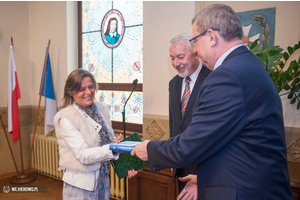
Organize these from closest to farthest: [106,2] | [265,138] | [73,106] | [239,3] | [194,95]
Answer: [265,138] → [194,95] → [73,106] → [239,3] → [106,2]

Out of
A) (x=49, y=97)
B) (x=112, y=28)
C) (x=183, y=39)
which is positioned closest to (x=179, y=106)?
(x=183, y=39)

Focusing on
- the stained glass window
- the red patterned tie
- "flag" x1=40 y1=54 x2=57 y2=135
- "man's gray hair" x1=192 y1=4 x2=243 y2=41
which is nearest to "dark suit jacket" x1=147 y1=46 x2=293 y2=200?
"man's gray hair" x1=192 y1=4 x2=243 y2=41

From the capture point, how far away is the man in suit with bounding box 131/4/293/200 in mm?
994

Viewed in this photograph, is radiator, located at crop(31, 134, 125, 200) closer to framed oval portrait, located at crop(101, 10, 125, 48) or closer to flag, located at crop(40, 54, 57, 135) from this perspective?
flag, located at crop(40, 54, 57, 135)

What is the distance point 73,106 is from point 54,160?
2693 mm

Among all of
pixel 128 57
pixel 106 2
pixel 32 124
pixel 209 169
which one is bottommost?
pixel 32 124

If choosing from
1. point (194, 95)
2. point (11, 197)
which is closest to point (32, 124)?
point (11, 197)

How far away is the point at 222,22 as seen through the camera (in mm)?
1134

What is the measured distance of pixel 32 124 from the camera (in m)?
4.87

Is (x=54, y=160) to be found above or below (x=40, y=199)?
above

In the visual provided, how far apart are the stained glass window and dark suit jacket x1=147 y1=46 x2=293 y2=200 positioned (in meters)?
2.64

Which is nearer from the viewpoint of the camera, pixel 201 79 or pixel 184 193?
pixel 184 193

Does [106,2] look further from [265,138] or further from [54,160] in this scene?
[265,138]

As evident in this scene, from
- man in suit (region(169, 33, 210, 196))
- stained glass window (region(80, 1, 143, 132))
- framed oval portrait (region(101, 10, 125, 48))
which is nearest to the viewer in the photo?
man in suit (region(169, 33, 210, 196))
